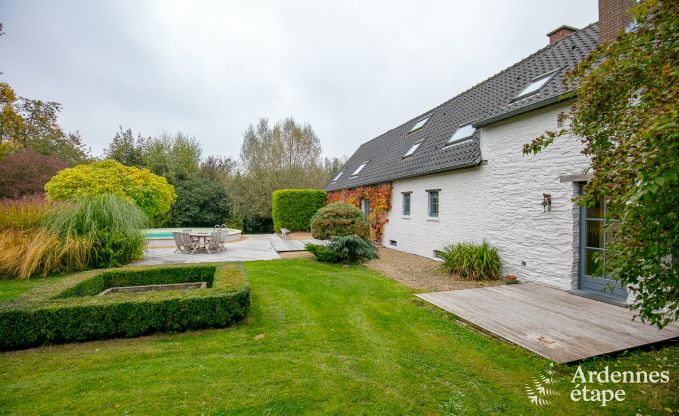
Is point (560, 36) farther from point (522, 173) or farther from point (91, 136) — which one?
point (91, 136)

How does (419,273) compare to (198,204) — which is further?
(198,204)

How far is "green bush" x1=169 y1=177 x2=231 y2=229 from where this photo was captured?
2238 centimetres

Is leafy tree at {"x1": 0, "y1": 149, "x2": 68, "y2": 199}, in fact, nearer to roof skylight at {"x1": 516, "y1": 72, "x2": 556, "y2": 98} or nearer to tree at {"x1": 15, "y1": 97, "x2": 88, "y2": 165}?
tree at {"x1": 15, "y1": 97, "x2": 88, "y2": 165}

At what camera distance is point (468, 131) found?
399 inches

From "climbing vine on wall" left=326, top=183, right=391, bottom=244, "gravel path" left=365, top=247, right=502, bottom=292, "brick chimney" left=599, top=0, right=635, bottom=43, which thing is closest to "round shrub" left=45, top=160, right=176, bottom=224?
"gravel path" left=365, top=247, right=502, bottom=292

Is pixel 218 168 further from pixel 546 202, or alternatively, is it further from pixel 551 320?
pixel 551 320

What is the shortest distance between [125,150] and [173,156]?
3.33 meters

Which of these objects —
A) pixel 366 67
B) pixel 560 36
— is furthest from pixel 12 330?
pixel 366 67

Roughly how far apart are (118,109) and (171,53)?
891cm

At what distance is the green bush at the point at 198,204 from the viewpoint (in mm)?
22375

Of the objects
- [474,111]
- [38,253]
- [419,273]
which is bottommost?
[419,273]

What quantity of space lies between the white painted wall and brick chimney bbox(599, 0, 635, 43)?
2.13 metres

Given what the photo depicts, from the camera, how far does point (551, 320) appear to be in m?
4.66

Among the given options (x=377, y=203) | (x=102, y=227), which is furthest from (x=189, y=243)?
(x=377, y=203)
